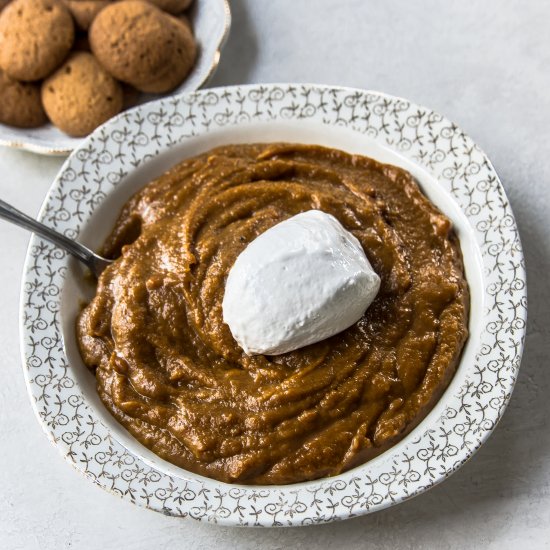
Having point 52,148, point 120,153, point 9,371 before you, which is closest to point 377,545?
point 9,371

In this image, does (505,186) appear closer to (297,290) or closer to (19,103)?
(297,290)

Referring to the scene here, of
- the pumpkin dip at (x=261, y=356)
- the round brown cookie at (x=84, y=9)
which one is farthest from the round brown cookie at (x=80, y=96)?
the pumpkin dip at (x=261, y=356)

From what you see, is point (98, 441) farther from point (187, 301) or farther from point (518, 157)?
point (518, 157)

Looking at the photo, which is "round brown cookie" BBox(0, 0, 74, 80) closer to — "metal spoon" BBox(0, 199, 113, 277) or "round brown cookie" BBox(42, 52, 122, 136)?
"round brown cookie" BBox(42, 52, 122, 136)

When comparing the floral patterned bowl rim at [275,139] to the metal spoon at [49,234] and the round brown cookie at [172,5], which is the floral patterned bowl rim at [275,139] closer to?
the metal spoon at [49,234]

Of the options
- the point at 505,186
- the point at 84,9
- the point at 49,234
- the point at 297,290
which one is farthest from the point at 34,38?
the point at 505,186
